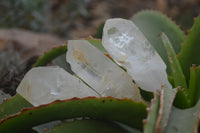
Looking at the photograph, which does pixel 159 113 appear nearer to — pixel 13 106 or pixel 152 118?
pixel 152 118

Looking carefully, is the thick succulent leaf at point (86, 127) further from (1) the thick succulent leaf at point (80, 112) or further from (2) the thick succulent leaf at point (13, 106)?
(2) the thick succulent leaf at point (13, 106)

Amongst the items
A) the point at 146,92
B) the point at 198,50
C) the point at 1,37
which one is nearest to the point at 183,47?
the point at 198,50

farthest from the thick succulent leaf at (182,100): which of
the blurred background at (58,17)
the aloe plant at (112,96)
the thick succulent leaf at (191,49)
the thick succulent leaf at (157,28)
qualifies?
the blurred background at (58,17)

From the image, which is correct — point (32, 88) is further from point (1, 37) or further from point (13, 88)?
point (1, 37)

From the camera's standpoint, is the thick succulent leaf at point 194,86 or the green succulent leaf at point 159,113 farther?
the thick succulent leaf at point 194,86

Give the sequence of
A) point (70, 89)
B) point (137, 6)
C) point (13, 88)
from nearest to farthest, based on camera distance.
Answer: point (70, 89), point (13, 88), point (137, 6)

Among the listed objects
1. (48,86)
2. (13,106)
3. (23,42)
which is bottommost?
(23,42)

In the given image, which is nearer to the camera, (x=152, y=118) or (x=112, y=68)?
(x=152, y=118)

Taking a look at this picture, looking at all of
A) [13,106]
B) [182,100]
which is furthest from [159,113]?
[13,106]
